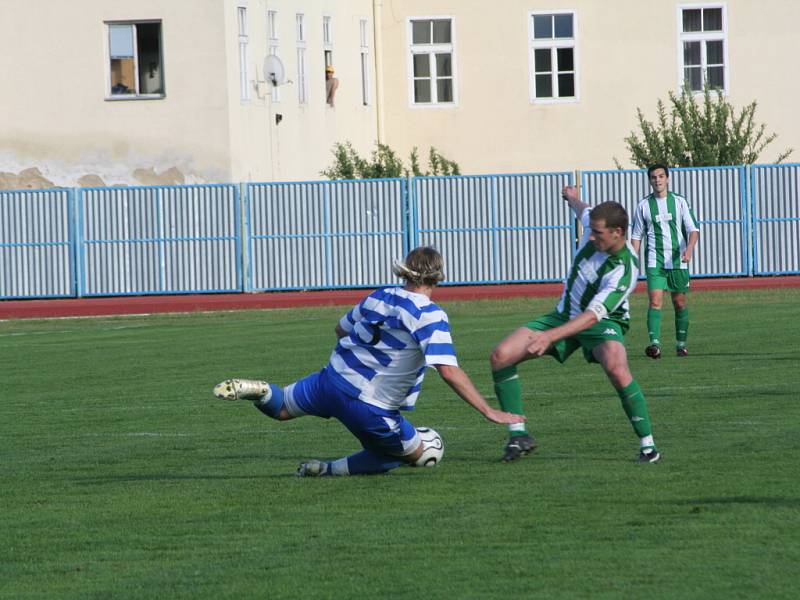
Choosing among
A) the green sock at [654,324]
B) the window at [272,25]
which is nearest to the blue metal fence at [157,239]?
the window at [272,25]

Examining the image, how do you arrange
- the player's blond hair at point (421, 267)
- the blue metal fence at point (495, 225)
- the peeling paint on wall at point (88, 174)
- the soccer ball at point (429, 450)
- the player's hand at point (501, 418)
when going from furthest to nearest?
the peeling paint on wall at point (88, 174) < the blue metal fence at point (495, 225) < the soccer ball at point (429, 450) < the player's blond hair at point (421, 267) < the player's hand at point (501, 418)

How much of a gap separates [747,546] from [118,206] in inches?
→ 1098

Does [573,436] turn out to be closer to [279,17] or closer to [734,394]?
[734,394]

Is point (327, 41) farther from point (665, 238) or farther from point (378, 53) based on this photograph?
point (665, 238)

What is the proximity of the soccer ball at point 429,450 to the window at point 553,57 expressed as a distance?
33.6 m

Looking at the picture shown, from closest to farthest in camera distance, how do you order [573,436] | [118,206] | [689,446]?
[689,446] < [573,436] < [118,206]

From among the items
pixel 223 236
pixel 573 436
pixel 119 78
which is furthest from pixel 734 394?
pixel 119 78

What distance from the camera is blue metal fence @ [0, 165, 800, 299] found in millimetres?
33969

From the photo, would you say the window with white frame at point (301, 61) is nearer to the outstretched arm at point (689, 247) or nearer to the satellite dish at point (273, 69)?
the satellite dish at point (273, 69)

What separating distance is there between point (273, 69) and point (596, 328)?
27.0 meters

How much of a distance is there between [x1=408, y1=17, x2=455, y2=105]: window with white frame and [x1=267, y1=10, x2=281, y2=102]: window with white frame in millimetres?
6550

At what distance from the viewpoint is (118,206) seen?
3419 cm

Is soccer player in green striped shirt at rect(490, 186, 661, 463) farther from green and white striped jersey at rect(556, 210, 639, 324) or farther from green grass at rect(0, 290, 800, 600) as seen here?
green grass at rect(0, 290, 800, 600)

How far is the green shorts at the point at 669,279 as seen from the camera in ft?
58.4
